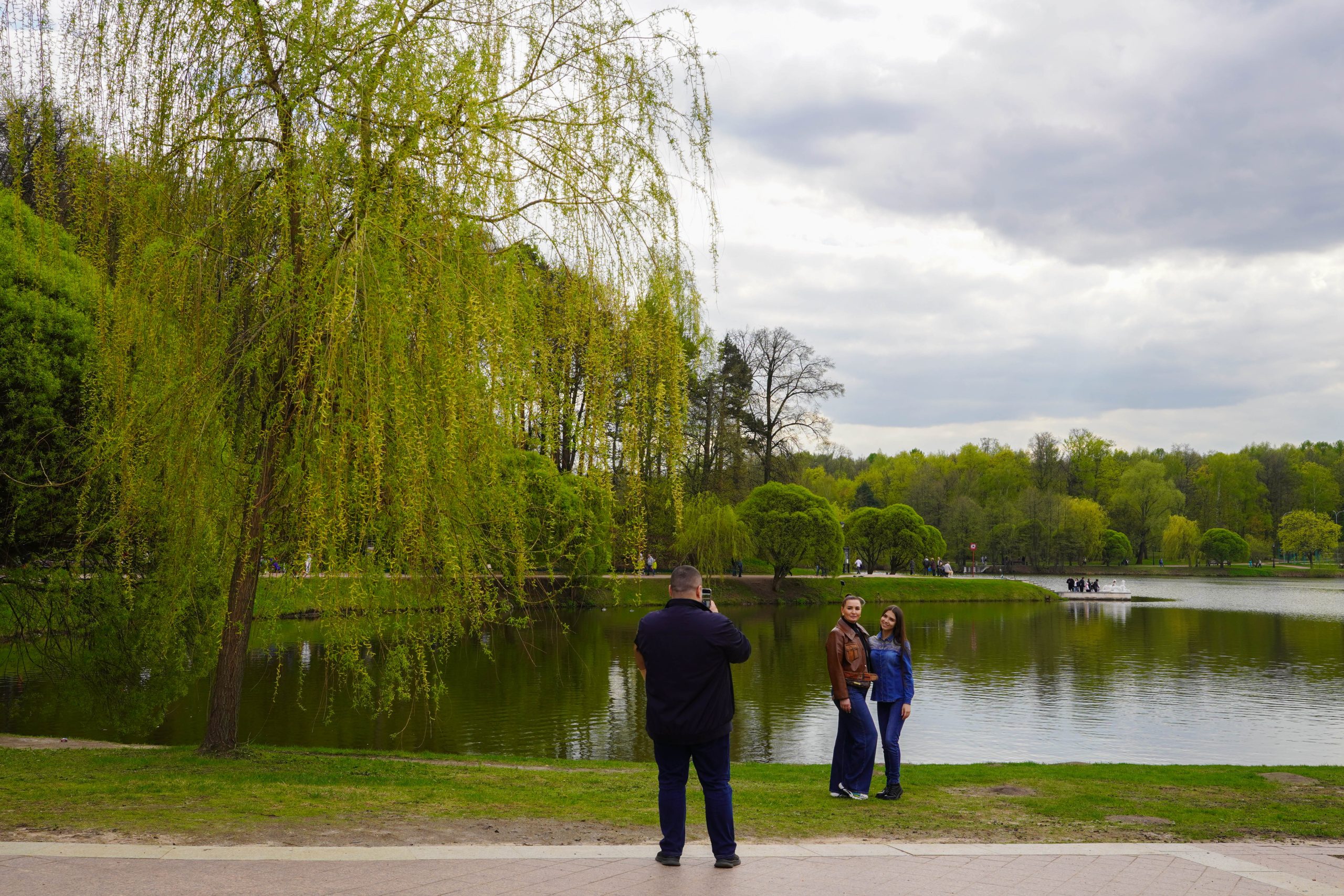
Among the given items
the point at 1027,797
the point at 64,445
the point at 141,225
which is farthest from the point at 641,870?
the point at 64,445

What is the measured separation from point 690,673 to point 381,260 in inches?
153

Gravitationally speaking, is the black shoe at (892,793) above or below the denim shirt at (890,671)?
below

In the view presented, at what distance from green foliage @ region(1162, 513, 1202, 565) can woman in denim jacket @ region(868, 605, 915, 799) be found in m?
100

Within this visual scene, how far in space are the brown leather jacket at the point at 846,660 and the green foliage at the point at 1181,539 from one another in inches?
3973

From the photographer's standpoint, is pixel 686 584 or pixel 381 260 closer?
pixel 686 584

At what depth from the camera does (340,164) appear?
7910 mm

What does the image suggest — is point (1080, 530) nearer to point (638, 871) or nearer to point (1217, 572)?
point (1217, 572)

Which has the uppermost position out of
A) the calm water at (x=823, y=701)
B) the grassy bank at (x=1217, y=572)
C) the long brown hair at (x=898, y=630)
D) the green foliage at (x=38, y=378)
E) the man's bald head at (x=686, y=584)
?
the green foliage at (x=38, y=378)

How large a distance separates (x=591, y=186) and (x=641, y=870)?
4.96 metres

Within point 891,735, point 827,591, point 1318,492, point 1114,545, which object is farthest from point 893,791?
point 1318,492

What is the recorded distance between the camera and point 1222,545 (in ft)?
319

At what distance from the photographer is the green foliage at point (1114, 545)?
92312mm

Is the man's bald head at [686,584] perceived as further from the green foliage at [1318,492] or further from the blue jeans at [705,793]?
the green foliage at [1318,492]

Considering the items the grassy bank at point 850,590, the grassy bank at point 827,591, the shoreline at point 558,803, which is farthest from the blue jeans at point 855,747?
the grassy bank at point 850,590
